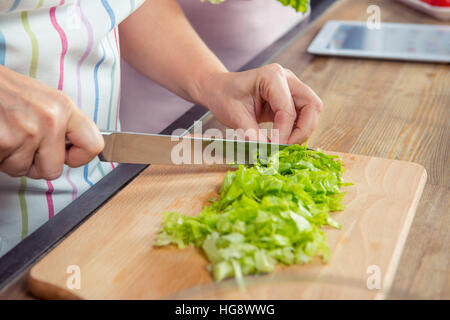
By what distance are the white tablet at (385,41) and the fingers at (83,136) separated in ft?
3.34

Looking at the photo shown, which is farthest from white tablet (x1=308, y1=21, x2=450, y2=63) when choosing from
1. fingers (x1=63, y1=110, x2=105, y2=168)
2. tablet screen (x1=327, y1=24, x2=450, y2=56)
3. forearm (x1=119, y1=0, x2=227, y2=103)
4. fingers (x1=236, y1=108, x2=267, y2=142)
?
fingers (x1=63, y1=110, x2=105, y2=168)

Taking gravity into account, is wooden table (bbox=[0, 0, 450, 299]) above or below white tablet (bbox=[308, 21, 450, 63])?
below

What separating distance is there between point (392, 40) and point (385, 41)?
3cm

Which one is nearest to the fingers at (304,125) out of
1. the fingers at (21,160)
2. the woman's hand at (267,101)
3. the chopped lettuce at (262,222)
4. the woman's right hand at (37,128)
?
the woman's hand at (267,101)

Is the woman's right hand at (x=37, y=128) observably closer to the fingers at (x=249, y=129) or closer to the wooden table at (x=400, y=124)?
the wooden table at (x=400, y=124)

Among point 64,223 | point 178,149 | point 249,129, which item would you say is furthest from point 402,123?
point 64,223

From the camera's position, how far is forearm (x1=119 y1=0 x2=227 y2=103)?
1.35 meters

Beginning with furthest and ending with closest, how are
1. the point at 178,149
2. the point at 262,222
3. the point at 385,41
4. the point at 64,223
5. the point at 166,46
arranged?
the point at 385,41 → the point at 166,46 → the point at 178,149 → the point at 64,223 → the point at 262,222

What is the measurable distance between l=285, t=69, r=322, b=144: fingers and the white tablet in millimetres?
551

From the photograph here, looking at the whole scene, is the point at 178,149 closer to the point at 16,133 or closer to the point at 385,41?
the point at 16,133

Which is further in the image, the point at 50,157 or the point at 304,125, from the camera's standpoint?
the point at 304,125

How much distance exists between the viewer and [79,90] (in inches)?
47.4

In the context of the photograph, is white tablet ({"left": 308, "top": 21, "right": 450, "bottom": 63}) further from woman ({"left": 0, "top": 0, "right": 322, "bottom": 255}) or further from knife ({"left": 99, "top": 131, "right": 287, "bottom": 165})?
knife ({"left": 99, "top": 131, "right": 287, "bottom": 165})
